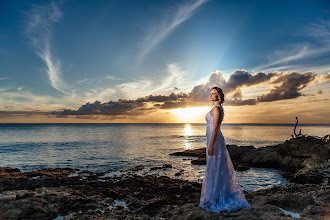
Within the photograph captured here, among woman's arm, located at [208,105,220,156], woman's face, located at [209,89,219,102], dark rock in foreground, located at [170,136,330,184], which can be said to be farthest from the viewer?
dark rock in foreground, located at [170,136,330,184]

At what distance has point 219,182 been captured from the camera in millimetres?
6137

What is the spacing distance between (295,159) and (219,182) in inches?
656

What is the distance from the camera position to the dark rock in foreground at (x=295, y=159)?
45.9 feet

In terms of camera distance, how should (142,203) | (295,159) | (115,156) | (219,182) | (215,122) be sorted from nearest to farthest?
(215,122), (219,182), (142,203), (295,159), (115,156)

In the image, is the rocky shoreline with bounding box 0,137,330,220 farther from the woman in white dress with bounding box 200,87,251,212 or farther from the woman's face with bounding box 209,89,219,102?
the woman's face with bounding box 209,89,219,102

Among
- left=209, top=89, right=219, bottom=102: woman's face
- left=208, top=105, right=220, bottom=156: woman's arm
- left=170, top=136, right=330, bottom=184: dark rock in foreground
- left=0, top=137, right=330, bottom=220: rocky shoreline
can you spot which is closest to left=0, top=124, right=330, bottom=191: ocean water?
left=170, top=136, right=330, bottom=184: dark rock in foreground

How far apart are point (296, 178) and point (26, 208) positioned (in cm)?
1567

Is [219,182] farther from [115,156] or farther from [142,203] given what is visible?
[115,156]

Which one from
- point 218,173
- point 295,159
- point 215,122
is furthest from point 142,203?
point 295,159

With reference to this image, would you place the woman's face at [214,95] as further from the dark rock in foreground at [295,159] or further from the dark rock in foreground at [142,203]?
the dark rock in foreground at [295,159]

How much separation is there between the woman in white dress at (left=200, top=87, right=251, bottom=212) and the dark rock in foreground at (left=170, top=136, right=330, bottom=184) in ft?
32.4

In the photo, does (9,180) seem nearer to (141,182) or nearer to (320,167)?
(141,182)

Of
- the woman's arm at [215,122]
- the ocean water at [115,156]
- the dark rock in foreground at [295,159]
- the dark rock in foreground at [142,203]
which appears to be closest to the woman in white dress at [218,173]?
the woman's arm at [215,122]

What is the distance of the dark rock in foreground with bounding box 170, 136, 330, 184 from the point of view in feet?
45.9
